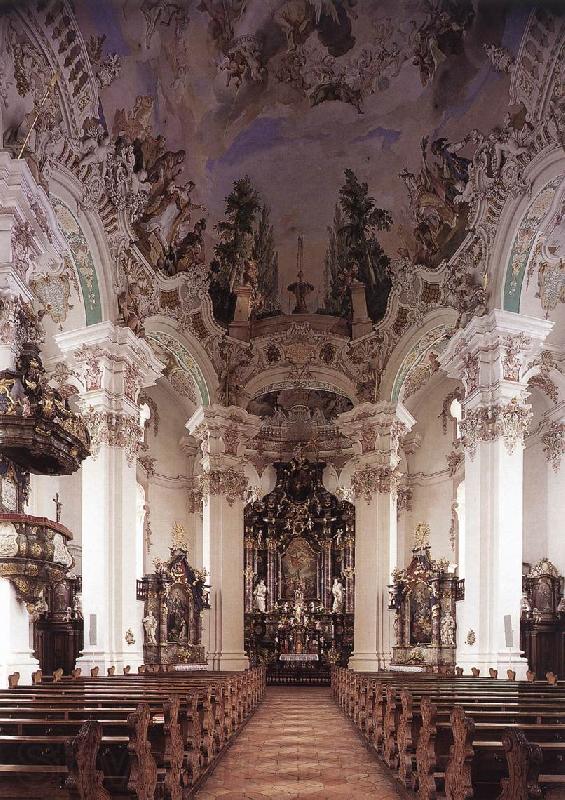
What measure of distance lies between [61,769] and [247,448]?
79.5ft

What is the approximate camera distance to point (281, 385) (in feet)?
82.2

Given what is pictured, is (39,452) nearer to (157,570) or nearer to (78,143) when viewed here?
(78,143)

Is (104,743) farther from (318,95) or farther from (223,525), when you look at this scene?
(223,525)

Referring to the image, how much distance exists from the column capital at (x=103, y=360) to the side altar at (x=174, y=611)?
5773 millimetres

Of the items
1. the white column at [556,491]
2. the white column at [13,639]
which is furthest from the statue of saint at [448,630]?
the white column at [13,639]

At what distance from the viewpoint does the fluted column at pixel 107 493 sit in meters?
16.1

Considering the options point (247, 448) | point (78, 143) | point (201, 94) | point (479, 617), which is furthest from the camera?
point (247, 448)

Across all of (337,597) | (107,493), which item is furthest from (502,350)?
(337,597)

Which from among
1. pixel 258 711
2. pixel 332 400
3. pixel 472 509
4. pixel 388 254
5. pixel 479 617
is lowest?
pixel 258 711

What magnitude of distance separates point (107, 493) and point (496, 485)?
6.93m

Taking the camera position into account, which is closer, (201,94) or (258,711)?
(258,711)

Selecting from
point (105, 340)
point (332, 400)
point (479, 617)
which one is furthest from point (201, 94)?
point (332, 400)

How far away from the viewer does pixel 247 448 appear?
29.2 m

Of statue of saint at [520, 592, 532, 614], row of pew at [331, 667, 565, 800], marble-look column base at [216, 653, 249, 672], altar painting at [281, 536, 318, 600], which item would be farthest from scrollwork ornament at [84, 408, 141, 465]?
altar painting at [281, 536, 318, 600]
